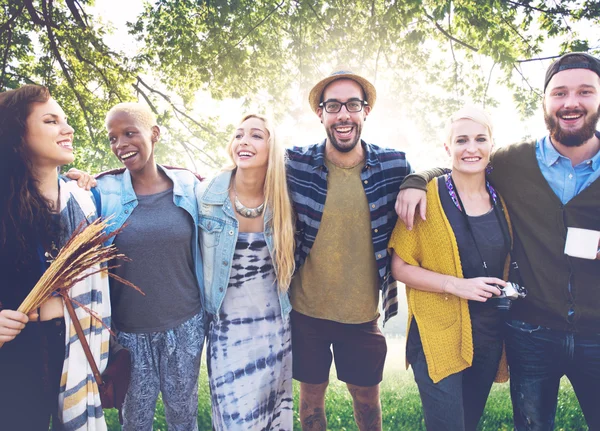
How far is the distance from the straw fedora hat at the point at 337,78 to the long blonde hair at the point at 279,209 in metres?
0.59

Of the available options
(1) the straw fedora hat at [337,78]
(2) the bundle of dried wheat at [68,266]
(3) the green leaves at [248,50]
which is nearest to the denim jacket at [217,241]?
Answer: (2) the bundle of dried wheat at [68,266]

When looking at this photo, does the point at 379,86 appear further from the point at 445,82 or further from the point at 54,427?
the point at 54,427

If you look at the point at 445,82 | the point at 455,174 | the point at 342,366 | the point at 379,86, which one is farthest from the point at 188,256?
the point at 445,82

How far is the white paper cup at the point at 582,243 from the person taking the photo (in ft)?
7.22

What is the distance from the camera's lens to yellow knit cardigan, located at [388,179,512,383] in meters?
2.41

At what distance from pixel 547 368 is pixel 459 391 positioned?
650mm

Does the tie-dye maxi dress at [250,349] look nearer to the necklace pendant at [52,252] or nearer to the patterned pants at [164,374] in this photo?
the patterned pants at [164,374]

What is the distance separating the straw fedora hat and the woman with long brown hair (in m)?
2.03

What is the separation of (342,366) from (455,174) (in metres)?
1.90

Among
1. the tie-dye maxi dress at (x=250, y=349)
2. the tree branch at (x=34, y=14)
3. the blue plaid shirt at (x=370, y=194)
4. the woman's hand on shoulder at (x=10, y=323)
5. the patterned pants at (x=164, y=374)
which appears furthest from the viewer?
the tree branch at (x=34, y=14)

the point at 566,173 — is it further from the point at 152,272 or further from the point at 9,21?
the point at 9,21

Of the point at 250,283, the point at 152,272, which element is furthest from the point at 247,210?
the point at 152,272

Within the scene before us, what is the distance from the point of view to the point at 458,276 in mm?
2414

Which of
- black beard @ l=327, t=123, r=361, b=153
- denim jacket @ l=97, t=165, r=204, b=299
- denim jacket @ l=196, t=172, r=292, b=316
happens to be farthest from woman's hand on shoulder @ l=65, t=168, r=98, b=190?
black beard @ l=327, t=123, r=361, b=153
